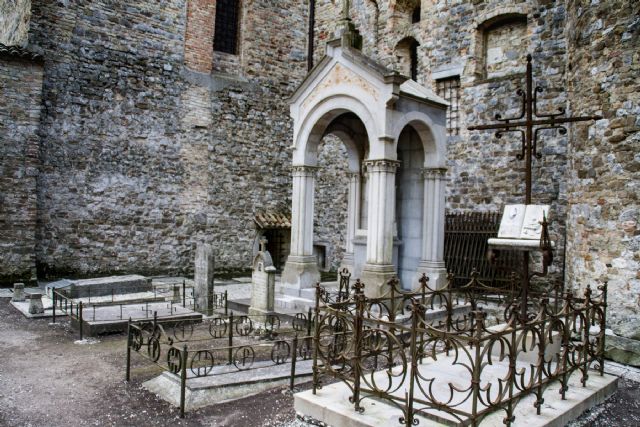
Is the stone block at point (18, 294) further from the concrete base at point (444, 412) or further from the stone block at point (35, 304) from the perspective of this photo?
the concrete base at point (444, 412)

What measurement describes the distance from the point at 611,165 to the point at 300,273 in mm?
5392

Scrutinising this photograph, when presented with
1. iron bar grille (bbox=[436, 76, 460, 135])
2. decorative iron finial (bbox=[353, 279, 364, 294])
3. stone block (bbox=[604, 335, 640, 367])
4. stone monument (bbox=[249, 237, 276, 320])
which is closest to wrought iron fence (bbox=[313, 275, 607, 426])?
decorative iron finial (bbox=[353, 279, 364, 294])

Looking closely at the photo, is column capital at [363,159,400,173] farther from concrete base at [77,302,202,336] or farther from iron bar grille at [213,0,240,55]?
iron bar grille at [213,0,240,55]

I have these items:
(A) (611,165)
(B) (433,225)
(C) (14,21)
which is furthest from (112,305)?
(C) (14,21)

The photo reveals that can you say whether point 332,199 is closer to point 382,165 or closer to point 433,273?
point 433,273

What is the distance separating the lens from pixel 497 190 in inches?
511

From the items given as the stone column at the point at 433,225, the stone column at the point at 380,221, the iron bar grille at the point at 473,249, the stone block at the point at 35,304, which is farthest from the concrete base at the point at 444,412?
the iron bar grille at the point at 473,249

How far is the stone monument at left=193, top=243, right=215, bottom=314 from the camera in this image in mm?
9727

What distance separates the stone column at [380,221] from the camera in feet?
28.3

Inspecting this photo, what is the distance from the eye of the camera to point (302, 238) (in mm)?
9945

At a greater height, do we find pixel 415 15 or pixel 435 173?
pixel 415 15

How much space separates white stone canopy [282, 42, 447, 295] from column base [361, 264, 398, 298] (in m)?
0.02

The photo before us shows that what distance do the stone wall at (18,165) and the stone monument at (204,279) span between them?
500 centimetres

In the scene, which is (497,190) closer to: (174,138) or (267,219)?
(267,219)
